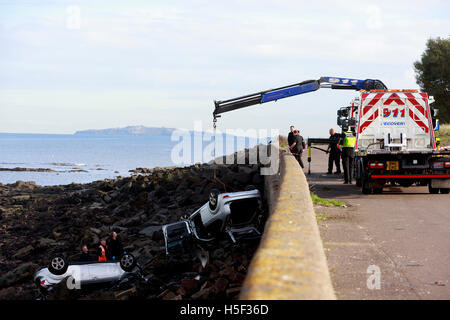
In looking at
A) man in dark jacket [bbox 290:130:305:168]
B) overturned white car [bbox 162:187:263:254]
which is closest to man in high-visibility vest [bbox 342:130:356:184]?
man in dark jacket [bbox 290:130:305:168]

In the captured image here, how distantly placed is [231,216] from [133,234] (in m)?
6.68

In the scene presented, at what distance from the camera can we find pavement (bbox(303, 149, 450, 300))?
6656mm

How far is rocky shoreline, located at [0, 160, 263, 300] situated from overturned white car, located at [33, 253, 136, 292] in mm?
261

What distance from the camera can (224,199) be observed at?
37.2 ft

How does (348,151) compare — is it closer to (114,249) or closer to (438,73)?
(114,249)

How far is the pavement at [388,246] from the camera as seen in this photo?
6656mm

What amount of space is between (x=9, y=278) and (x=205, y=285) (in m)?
6.81

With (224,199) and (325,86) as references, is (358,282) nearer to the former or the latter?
(224,199)

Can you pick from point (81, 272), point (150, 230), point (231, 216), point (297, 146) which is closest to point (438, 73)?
point (297, 146)

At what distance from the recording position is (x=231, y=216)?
37.9 feet

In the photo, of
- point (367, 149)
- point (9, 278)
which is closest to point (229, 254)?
point (9, 278)

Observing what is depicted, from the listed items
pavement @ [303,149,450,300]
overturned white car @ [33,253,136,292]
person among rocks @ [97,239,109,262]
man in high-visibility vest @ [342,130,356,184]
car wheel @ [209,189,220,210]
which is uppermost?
man in high-visibility vest @ [342,130,356,184]

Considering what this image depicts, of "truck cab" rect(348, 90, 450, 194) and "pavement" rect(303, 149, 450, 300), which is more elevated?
"truck cab" rect(348, 90, 450, 194)

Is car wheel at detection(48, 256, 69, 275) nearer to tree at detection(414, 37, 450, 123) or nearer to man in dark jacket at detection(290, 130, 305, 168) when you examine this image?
man in dark jacket at detection(290, 130, 305, 168)
